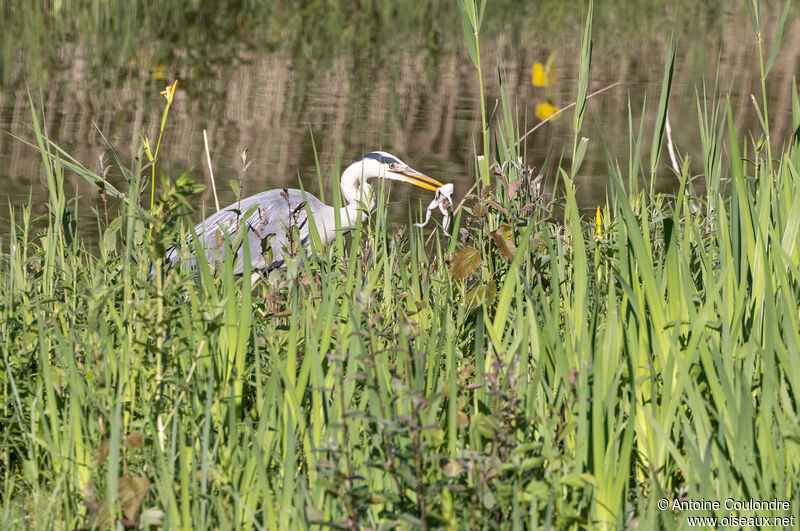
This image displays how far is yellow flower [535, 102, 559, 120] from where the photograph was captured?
8.42m

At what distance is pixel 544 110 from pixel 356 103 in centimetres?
173

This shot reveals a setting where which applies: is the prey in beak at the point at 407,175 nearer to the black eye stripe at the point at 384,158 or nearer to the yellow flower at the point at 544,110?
the black eye stripe at the point at 384,158

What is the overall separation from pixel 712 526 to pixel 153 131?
666 cm

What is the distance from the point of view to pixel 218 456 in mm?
1829

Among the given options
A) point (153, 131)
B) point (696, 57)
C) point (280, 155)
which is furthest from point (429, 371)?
point (696, 57)

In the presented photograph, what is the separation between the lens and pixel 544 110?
28.5ft

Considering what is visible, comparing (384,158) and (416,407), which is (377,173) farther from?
(416,407)

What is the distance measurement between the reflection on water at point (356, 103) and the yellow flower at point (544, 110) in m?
0.05

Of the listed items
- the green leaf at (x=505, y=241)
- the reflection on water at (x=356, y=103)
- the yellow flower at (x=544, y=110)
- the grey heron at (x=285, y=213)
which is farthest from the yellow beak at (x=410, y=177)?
the yellow flower at (x=544, y=110)

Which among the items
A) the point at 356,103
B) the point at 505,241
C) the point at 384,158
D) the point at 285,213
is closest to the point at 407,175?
the point at 384,158

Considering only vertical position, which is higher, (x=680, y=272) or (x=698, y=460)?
(x=680, y=272)

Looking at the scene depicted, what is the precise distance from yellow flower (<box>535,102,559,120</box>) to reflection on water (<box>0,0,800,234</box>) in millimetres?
50

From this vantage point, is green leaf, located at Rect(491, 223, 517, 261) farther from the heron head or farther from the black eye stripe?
the black eye stripe

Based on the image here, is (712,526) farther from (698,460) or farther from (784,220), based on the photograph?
(784,220)
